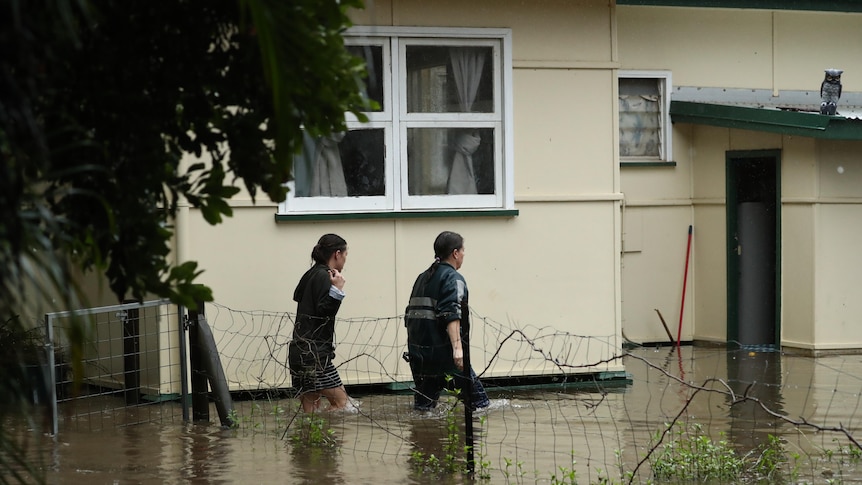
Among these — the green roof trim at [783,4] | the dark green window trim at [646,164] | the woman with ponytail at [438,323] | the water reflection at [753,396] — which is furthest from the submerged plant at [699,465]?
the green roof trim at [783,4]

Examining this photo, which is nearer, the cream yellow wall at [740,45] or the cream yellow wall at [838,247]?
the cream yellow wall at [838,247]

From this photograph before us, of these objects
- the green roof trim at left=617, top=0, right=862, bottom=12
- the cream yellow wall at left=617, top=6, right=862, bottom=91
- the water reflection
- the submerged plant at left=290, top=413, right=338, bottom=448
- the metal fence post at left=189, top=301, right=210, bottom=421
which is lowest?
the water reflection

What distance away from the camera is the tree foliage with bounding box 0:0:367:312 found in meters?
2.91

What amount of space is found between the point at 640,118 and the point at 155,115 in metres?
13.3

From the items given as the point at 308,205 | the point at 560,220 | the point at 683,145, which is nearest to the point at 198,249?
the point at 308,205

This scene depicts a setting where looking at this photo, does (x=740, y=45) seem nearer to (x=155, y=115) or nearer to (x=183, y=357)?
(x=183, y=357)

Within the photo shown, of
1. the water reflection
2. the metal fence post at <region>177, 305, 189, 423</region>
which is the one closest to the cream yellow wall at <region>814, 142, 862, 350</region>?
the water reflection

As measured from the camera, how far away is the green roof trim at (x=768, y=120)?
13867 mm

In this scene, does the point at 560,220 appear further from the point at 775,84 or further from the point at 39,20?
the point at 39,20

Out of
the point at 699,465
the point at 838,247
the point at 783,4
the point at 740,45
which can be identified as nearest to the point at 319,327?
the point at 699,465

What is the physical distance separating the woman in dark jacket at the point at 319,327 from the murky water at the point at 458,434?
0.24 m

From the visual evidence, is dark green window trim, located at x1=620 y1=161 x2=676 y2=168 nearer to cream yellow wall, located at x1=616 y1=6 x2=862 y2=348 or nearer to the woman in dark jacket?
cream yellow wall, located at x1=616 y1=6 x2=862 y2=348

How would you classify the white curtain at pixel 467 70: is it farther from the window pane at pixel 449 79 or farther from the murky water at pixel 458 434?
the murky water at pixel 458 434

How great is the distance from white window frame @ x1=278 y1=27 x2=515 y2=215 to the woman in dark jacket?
103 cm
